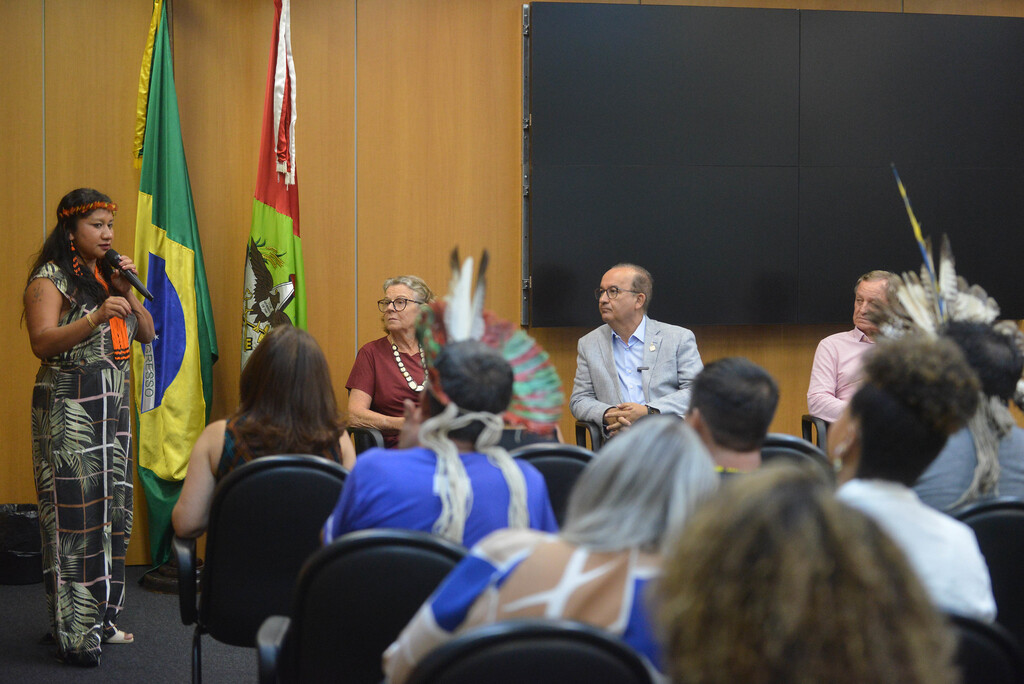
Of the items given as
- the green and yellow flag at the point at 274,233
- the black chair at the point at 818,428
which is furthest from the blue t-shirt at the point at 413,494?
the green and yellow flag at the point at 274,233

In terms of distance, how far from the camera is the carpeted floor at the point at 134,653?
126 inches

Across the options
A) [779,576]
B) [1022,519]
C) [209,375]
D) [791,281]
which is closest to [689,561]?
[779,576]

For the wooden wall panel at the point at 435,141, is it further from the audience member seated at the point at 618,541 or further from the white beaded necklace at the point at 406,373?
the audience member seated at the point at 618,541

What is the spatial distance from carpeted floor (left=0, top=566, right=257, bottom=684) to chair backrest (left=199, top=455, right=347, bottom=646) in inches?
36.9

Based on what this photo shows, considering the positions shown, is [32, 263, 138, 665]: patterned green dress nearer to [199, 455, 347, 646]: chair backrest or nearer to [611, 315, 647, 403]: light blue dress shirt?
[199, 455, 347, 646]: chair backrest

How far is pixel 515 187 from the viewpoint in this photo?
484 centimetres

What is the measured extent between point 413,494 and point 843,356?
3129 mm

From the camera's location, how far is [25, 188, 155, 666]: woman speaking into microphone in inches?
129

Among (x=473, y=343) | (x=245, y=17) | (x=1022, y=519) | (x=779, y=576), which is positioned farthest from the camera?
(x=245, y=17)

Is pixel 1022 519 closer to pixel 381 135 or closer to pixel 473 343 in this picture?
pixel 473 343

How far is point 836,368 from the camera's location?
437cm

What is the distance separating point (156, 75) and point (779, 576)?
4.20 m

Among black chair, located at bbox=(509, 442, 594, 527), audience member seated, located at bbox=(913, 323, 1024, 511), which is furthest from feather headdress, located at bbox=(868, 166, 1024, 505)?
black chair, located at bbox=(509, 442, 594, 527)

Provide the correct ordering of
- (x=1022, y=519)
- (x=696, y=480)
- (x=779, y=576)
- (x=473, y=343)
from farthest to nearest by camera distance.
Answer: (x=473, y=343)
(x=1022, y=519)
(x=696, y=480)
(x=779, y=576)
